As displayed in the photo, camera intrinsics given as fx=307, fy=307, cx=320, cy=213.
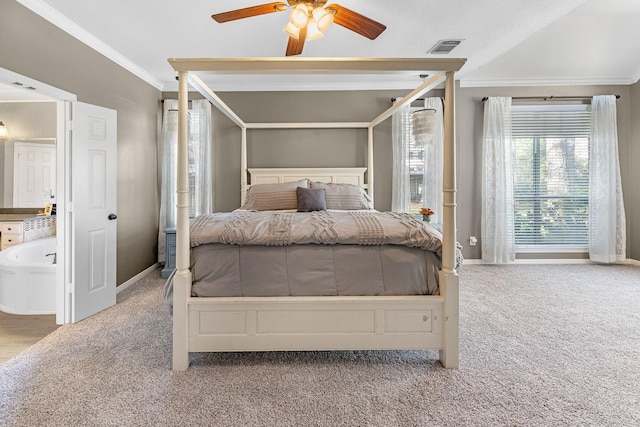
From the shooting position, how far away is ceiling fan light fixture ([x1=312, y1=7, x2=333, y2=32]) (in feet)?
6.28

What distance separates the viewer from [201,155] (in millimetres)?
4066

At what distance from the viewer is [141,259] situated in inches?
152

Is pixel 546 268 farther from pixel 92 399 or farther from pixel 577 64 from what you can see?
pixel 92 399

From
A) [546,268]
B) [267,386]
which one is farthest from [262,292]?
[546,268]

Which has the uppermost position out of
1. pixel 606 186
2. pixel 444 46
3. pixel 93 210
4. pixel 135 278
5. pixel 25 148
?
pixel 444 46

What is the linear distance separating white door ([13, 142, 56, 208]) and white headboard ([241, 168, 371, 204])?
279 centimetres

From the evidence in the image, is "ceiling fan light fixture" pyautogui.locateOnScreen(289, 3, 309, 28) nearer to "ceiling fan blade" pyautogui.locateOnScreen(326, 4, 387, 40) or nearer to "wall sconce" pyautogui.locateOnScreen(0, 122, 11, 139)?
"ceiling fan blade" pyautogui.locateOnScreen(326, 4, 387, 40)

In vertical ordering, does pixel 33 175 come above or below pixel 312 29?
below

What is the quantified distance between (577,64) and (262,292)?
16.6ft

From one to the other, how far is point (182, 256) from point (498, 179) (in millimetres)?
4137

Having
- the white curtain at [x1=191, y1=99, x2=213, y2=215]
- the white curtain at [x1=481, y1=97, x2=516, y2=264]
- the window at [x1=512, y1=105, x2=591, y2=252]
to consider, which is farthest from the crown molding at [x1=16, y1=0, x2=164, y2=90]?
the window at [x1=512, y1=105, x2=591, y2=252]

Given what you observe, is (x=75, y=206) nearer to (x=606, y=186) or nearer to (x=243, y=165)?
(x=243, y=165)

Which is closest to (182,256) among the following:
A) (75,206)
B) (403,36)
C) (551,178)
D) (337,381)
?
(337,381)

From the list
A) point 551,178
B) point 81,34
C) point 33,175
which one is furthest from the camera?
point 551,178
